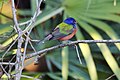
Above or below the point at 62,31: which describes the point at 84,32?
below

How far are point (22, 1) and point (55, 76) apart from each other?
1370mm

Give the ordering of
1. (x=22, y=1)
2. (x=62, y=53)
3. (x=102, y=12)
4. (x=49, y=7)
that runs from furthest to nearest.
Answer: (x=22, y=1), (x=49, y=7), (x=102, y=12), (x=62, y=53)

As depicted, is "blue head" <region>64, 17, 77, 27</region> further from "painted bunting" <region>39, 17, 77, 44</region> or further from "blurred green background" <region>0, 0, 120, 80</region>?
"blurred green background" <region>0, 0, 120, 80</region>

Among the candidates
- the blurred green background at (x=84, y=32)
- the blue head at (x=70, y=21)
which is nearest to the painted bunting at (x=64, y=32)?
the blue head at (x=70, y=21)

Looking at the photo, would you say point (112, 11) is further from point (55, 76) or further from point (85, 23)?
point (55, 76)

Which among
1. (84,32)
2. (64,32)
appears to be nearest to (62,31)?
(64,32)

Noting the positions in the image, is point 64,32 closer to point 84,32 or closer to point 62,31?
point 62,31

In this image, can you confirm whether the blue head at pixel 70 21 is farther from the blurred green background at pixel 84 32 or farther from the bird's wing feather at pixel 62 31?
the blurred green background at pixel 84 32

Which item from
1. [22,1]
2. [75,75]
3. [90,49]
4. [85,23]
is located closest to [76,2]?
[85,23]

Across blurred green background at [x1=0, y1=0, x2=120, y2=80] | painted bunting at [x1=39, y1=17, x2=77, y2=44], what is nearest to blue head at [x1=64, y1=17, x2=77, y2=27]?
painted bunting at [x1=39, y1=17, x2=77, y2=44]

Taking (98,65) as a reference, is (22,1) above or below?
above

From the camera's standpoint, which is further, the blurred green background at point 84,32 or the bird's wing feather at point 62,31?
the blurred green background at point 84,32

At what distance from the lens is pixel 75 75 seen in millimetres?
2752

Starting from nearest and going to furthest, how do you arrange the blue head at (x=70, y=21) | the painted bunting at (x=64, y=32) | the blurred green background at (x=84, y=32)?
1. the painted bunting at (x=64, y=32)
2. the blue head at (x=70, y=21)
3. the blurred green background at (x=84, y=32)
